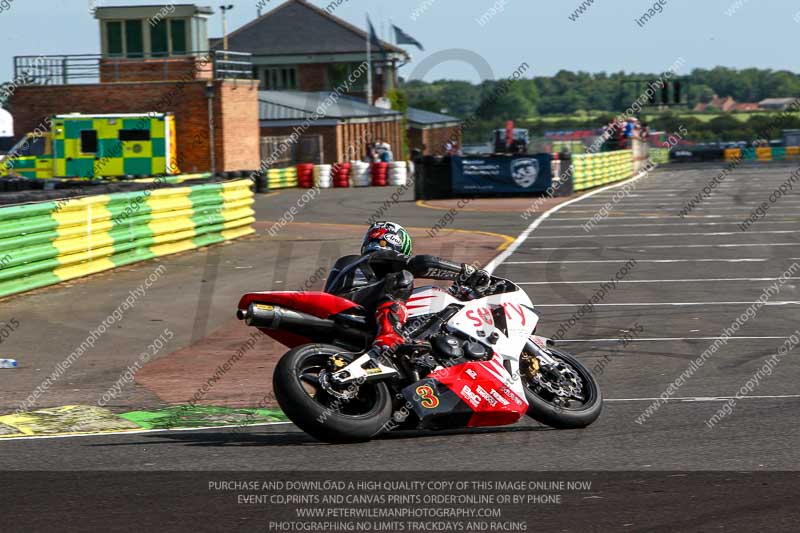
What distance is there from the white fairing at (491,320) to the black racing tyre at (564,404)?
17 centimetres

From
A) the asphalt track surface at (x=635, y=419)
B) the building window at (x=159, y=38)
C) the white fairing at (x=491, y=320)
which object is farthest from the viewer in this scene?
the building window at (x=159, y=38)

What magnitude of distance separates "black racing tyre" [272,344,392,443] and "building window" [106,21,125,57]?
4114 centimetres

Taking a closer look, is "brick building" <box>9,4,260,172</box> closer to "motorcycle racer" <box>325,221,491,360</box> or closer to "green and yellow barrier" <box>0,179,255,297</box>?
"green and yellow barrier" <box>0,179,255,297</box>

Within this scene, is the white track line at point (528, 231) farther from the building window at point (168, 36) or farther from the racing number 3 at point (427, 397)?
the building window at point (168, 36)

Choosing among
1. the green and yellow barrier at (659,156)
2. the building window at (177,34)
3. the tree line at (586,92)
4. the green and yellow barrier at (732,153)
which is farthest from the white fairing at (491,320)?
the tree line at (586,92)

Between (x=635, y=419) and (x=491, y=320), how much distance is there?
118 centimetres

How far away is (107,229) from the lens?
17.6m

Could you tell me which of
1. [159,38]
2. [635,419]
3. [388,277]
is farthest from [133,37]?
[635,419]

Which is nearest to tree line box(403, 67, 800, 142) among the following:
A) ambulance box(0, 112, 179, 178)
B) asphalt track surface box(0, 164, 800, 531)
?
ambulance box(0, 112, 179, 178)

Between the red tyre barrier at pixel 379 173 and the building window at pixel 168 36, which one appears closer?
the building window at pixel 168 36

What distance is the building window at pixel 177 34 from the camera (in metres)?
46.3

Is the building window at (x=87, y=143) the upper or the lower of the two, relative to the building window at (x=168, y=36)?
lower

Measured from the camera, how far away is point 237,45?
307 feet

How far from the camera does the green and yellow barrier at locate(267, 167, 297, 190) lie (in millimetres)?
46562
